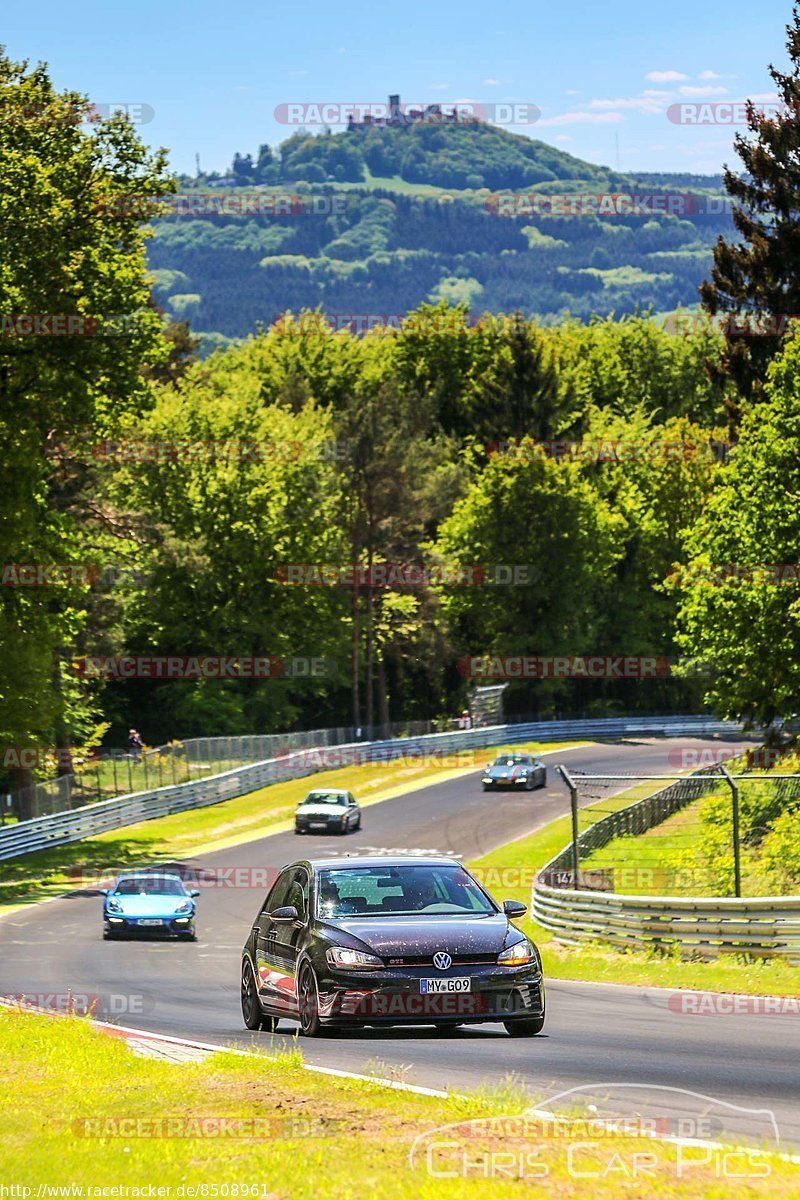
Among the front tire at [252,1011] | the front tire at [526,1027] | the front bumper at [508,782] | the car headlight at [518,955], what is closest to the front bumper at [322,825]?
the front bumper at [508,782]

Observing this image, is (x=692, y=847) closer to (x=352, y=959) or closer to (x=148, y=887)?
(x=148, y=887)

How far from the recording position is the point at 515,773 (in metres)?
58.9

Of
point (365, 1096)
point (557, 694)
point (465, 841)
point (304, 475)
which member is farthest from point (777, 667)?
point (557, 694)

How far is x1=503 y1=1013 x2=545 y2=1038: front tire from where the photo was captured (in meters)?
14.6

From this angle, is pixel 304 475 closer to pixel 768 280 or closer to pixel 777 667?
pixel 768 280

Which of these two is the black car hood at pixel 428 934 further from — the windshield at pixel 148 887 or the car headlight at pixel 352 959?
the windshield at pixel 148 887

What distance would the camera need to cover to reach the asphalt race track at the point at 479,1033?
11539 millimetres

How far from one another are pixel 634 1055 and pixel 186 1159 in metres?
5.83

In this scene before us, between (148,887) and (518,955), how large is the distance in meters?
20.1

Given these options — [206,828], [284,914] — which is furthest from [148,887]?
[206,828]

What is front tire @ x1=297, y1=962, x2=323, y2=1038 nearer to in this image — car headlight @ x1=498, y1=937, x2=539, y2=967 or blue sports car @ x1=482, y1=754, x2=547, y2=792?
car headlight @ x1=498, y1=937, x2=539, y2=967

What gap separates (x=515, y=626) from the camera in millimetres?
88688

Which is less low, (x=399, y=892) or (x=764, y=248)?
(x=764, y=248)

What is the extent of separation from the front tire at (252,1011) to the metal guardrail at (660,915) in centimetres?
795
